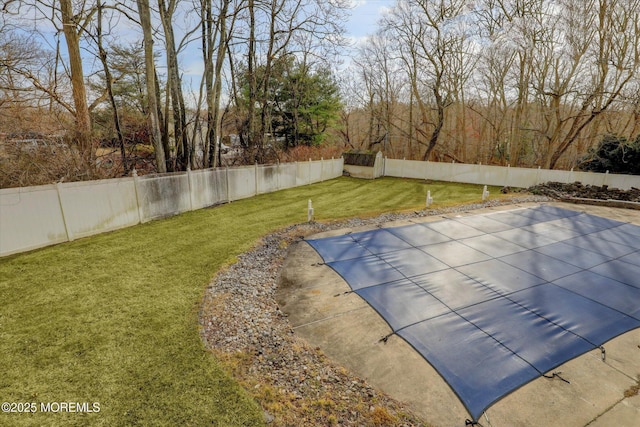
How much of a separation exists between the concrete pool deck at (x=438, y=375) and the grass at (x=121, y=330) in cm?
139

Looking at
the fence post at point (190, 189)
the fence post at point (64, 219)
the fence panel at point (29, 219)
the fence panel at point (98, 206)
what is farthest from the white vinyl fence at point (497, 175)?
the fence panel at point (29, 219)

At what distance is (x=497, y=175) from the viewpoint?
17.0 metres

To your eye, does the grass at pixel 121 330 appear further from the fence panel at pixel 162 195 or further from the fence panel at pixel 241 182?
the fence panel at pixel 241 182

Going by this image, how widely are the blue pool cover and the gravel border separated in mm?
1076

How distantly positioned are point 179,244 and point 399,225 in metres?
6.07

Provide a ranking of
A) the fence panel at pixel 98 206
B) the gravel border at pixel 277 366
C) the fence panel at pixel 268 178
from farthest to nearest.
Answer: the fence panel at pixel 268 178 < the fence panel at pixel 98 206 < the gravel border at pixel 277 366

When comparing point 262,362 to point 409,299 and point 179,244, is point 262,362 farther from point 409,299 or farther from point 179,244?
point 179,244

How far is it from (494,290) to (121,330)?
602 cm

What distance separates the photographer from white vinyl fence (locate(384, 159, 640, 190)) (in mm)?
13992

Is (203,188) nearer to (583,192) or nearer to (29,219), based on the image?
(29,219)

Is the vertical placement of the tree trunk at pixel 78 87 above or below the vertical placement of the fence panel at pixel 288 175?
above

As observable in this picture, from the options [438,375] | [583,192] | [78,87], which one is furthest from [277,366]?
[583,192]

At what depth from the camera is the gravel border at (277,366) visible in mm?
2867

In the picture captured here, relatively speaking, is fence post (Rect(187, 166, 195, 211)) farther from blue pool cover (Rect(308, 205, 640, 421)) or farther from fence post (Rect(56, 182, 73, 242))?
blue pool cover (Rect(308, 205, 640, 421))
